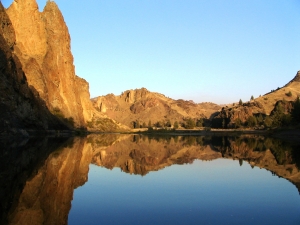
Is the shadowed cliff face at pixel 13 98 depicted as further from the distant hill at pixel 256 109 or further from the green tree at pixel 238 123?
the distant hill at pixel 256 109

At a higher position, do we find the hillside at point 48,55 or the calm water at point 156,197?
the hillside at point 48,55

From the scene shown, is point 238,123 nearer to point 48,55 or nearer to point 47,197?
point 48,55

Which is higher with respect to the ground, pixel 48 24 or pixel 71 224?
pixel 48 24

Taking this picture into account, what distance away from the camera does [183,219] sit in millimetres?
11148

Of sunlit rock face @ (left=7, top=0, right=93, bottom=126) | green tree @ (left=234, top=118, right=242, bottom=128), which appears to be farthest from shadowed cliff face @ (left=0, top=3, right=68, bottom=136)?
green tree @ (left=234, top=118, right=242, bottom=128)

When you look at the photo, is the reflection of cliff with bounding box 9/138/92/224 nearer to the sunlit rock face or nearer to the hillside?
the hillside

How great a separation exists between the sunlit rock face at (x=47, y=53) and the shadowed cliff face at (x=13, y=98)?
11.7 m

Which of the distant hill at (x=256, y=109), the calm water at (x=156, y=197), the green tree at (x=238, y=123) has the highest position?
the distant hill at (x=256, y=109)

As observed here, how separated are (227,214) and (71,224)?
17.8ft

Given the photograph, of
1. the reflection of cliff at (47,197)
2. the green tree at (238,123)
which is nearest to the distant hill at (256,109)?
the green tree at (238,123)

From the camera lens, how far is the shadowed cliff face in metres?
48.9

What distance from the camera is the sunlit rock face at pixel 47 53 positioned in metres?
78.4

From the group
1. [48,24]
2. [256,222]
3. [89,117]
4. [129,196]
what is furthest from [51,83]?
[256,222]

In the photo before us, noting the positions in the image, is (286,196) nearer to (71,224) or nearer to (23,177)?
(71,224)
